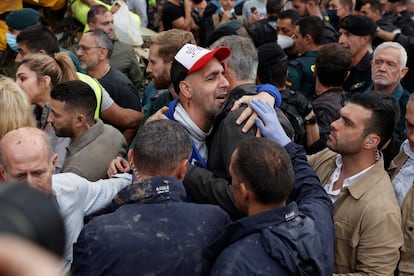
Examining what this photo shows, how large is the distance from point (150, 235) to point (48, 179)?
71 centimetres

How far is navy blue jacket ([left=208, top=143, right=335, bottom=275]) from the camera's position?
7.67 ft

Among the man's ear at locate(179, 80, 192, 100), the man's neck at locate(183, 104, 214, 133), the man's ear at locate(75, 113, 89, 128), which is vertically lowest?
the man's ear at locate(75, 113, 89, 128)

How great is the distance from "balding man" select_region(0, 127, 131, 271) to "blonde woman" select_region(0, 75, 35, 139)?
0.32 meters

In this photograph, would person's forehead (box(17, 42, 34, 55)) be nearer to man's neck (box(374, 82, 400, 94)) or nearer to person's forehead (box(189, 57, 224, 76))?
person's forehead (box(189, 57, 224, 76))

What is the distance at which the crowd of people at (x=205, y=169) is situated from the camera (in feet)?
7.79

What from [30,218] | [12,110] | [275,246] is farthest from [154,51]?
[30,218]

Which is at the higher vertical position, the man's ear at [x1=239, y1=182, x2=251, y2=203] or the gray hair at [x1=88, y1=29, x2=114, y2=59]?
the man's ear at [x1=239, y1=182, x2=251, y2=203]

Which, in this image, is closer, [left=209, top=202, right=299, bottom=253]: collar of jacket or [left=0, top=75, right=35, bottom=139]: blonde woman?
[left=209, top=202, right=299, bottom=253]: collar of jacket

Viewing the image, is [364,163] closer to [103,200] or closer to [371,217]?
[371,217]

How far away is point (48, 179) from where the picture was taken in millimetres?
2809

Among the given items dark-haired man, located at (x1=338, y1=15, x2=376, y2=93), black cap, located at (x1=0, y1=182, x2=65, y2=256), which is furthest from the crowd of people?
dark-haired man, located at (x1=338, y1=15, x2=376, y2=93)

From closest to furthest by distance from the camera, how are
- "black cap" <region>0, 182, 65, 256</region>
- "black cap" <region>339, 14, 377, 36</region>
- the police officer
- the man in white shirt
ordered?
"black cap" <region>0, 182, 65, 256</region> < the man in white shirt < the police officer < "black cap" <region>339, 14, 377, 36</region>

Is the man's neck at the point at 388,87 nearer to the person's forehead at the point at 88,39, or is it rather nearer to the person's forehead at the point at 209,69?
the person's forehead at the point at 209,69

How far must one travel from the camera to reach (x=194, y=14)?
903cm
